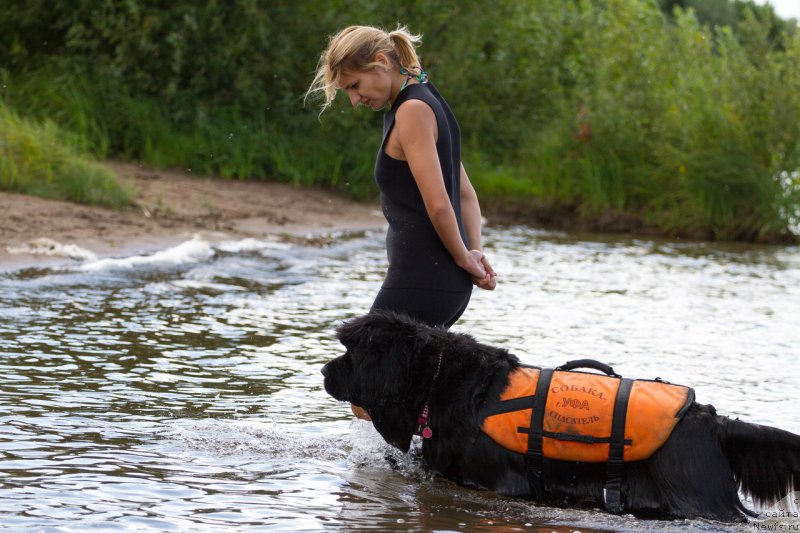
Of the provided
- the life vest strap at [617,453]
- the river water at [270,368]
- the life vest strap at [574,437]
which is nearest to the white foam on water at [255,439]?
the river water at [270,368]

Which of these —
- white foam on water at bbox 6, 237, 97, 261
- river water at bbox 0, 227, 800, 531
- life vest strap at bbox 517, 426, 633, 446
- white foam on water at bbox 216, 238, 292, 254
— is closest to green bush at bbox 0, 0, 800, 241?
river water at bbox 0, 227, 800, 531

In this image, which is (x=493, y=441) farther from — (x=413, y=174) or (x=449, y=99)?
(x=449, y=99)

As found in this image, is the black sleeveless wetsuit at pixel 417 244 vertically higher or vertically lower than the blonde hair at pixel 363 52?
lower

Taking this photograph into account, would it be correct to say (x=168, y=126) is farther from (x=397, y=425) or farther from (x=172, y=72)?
(x=397, y=425)

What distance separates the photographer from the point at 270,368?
698 cm

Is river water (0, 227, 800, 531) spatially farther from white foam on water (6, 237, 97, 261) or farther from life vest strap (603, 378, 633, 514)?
white foam on water (6, 237, 97, 261)

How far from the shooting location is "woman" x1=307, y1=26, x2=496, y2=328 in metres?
4.59

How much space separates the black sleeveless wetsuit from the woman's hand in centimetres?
5

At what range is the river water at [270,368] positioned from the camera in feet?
14.8

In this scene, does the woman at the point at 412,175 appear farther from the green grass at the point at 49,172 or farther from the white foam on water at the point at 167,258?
the green grass at the point at 49,172

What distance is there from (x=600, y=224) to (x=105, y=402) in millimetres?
12122

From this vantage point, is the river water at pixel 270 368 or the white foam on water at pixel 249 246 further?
the white foam on water at pixel 249 246

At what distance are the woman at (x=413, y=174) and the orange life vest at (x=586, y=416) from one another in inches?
22.6

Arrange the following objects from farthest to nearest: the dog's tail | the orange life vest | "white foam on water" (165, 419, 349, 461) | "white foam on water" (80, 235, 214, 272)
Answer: "white foam on water" (80, 235, 214, 272)
"white foam on water" (165, 419, 349, 461)
the orange life vest
the dog's tail
